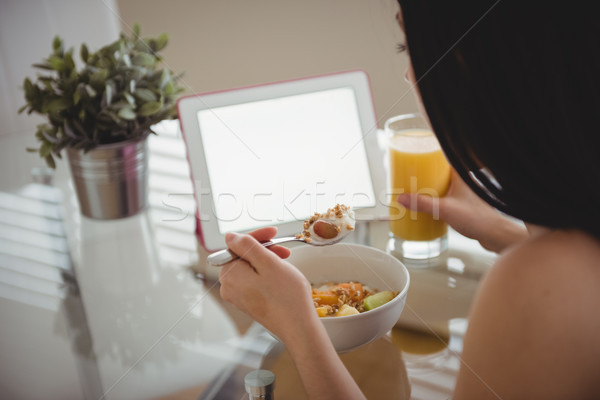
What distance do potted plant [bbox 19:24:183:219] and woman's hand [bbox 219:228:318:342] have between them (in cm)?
37

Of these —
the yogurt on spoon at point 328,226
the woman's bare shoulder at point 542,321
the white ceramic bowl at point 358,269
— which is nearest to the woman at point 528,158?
the woman's bare shoulder at point 542,321

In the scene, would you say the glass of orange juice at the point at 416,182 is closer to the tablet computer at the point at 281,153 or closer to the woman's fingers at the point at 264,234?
the tablet computer at the point at 281,153

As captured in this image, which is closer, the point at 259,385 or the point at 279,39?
the point at 259,385

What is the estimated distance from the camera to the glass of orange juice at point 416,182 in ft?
3.12

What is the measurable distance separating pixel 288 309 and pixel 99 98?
55 centimetres

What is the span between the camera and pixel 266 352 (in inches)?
29.8

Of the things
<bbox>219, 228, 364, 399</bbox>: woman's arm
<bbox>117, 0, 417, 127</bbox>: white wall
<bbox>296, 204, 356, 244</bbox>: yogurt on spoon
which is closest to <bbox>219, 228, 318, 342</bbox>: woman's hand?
<bbox>219, 228, 364, 399</bbox>: woman's arm

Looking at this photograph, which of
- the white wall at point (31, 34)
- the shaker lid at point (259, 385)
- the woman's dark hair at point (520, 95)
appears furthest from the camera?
the white wall at point (31, 34)

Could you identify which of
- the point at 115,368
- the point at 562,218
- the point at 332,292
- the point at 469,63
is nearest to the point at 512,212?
the point at 562,218

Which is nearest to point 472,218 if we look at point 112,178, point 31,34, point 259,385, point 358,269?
point 358,269

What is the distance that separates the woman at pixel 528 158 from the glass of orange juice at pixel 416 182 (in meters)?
0.33

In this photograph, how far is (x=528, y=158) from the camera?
55 cm

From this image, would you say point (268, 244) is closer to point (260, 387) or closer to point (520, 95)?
point (260, 387)

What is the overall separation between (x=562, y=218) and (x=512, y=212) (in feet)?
0.19
